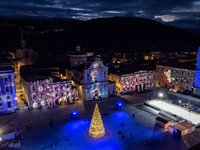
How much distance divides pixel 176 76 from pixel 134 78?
15489 millimetres

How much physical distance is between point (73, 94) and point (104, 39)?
156400mm

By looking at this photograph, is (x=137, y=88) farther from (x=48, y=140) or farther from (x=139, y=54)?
(x=139, y=54)

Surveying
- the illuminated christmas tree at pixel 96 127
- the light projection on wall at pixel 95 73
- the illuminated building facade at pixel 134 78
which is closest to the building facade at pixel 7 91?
the light projection on wall at pixel 95 73

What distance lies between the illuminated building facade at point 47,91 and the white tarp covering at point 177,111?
23.7 metres

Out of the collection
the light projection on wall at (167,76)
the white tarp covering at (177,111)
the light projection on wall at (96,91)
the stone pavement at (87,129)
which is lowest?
the stone pavement at (87,129)

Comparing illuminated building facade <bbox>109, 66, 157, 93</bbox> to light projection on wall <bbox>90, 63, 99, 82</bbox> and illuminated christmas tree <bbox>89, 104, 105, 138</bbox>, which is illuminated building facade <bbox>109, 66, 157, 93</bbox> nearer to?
light projection on wall <bbox>90, 63, 99, 82</bbox>

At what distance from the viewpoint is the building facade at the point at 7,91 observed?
3578 cm

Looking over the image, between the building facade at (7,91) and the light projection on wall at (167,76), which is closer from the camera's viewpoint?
the building facade at (7,91)

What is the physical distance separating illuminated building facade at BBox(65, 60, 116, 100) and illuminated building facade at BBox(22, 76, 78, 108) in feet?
10.3

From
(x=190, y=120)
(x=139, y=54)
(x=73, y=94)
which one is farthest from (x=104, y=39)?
(x=190, y=120)

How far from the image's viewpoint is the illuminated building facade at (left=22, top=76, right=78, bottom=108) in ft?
128

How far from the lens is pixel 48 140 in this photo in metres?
26.7

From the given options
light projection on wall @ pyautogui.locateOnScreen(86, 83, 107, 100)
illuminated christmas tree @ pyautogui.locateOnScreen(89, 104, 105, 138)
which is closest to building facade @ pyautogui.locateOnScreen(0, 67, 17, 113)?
light projection on wall @ pyautogui.locateOnScreen(86, 83, 107, 100)

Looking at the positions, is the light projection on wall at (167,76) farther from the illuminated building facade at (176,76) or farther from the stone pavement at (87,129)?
the stone pavement at (87,129)
